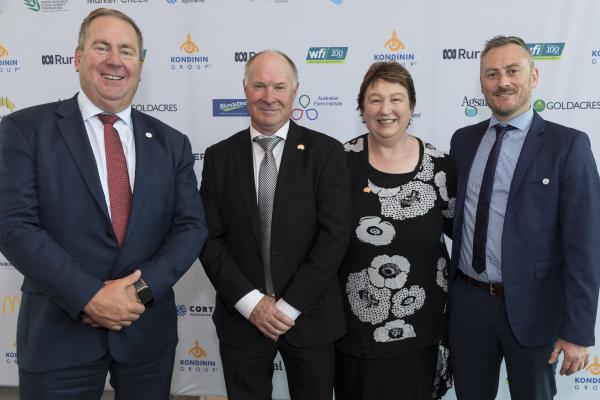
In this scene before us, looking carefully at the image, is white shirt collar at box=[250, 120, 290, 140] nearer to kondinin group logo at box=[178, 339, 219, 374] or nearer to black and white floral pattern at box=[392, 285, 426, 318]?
black and white floral pattern at box=[392, 285, 426, 318]

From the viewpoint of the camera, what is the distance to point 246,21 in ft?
10.4

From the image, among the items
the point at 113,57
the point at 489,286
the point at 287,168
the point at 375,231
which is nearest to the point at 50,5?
the point at 113,57

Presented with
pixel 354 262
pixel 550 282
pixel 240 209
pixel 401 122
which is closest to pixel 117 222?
pixel 240 209

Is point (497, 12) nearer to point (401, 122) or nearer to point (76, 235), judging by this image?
point (401, 122)

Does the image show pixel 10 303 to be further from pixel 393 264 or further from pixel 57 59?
pixel 393 264

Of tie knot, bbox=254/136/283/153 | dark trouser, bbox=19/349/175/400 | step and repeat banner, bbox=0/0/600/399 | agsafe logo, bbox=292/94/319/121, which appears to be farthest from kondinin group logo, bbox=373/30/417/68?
dark trouser, bbox=19/349/175/400

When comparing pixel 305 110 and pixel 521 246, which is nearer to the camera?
pixel 521 246

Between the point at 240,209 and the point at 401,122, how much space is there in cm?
76

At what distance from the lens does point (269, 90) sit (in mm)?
1982

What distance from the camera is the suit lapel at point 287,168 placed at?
193cm

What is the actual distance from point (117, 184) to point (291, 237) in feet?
2.23

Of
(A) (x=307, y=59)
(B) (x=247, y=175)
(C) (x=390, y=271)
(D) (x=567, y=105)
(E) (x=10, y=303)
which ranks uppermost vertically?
(A) (x=307, y=59)

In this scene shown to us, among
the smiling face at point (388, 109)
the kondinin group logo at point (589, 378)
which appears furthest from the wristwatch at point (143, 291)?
the kondinin group logo at point (589, 378)

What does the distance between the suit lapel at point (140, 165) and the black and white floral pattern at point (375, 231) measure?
0.86 m
